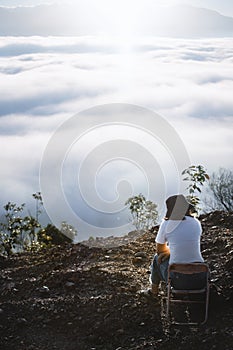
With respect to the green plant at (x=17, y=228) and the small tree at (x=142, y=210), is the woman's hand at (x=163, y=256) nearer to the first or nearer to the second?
the green plant at (x=17, y=228)

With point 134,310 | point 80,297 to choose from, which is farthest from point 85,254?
point 134,310

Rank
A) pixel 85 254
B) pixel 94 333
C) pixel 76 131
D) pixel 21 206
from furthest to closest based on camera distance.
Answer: pixel 21 206, pixel 76 131, pixel 85 254, pixel 94 333

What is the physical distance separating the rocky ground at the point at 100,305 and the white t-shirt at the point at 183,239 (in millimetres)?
489

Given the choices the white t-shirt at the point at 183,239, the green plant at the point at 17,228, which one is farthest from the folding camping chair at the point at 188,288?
the green plant at the point at 17,228

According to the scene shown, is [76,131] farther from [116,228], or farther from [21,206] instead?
[21,206]

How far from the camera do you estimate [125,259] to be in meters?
10.1

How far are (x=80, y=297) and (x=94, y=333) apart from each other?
1143 mm

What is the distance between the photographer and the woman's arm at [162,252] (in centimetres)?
764

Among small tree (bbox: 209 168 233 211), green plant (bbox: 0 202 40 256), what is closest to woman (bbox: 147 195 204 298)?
green plant (bbox: 0 202 40 256)

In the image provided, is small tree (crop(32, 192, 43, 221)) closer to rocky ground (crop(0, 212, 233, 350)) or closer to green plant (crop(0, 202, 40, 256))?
green plant (crop(0, 202, 40, 256))

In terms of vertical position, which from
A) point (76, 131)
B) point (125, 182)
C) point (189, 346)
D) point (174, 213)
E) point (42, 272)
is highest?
point (76, 131)

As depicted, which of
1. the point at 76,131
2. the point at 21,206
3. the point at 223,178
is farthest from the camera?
the point at 223,178

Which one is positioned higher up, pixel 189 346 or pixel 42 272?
pixel 42 272

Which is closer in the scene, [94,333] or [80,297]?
[94,333]
